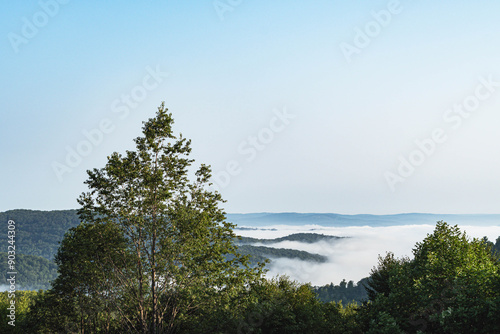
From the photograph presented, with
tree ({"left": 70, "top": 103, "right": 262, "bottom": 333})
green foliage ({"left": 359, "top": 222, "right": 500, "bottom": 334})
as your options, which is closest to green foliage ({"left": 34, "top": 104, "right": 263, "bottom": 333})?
tree ({"left": 70, "top": 103, "right": 262, "bottom": 333})

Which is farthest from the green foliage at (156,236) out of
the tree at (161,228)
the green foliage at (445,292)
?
the green foliage at (445,292)

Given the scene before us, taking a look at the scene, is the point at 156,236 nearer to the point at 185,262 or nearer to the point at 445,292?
the point at 185,262

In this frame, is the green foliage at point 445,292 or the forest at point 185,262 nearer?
the green foliage at point 445,292

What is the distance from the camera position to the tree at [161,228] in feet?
56.5

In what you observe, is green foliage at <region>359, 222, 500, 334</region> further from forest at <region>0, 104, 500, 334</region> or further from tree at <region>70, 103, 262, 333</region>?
tree at <region>70, 103, 262, 333</region>

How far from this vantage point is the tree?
56.5 feet

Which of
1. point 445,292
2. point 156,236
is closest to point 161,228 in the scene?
point 156,236

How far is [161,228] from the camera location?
17625 millimetres

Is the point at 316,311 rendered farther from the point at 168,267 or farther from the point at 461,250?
the point at 168,267

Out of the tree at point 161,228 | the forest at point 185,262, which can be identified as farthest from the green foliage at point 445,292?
the tree at point 161,228

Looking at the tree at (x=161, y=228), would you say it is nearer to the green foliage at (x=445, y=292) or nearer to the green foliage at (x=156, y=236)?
the green foliage at (x=156, y=236)

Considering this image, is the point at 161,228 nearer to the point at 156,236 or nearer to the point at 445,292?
the point at 156,236

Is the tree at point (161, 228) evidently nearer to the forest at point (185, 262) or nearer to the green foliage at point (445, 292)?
the forest at point (185, 262)

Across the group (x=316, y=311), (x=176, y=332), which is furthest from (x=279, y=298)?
(x=176, y=332)
